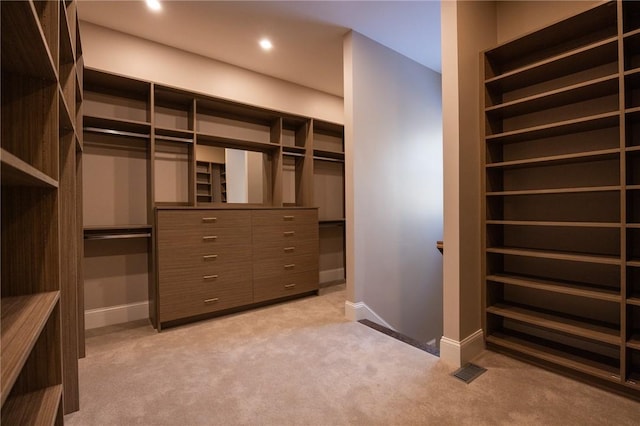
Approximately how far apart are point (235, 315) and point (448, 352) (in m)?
1.87

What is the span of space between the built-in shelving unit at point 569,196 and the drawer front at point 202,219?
209 cm

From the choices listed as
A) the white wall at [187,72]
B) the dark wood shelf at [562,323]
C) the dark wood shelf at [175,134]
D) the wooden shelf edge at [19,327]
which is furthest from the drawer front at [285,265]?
the wooden shelf edge at [19,327]

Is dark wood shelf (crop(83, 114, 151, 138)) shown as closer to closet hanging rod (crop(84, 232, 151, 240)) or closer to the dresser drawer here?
closet hanging rod (crop(84, 232, 151, 240))

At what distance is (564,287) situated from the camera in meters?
1.82

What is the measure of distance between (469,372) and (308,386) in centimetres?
100

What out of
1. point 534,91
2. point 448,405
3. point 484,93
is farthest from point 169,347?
point 534,91

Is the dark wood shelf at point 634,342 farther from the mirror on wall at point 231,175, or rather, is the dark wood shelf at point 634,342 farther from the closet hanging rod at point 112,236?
the closet hanging rod at point 112,236

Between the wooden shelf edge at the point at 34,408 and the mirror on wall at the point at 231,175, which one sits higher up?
the mirror on wall at the point at 231,175

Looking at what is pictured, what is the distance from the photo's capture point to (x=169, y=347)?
221 centimetres

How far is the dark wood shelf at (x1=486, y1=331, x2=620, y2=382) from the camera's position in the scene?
167 cm

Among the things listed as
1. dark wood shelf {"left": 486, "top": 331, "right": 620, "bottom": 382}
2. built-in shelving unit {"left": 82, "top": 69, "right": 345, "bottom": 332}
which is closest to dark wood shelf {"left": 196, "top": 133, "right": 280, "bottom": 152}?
built-in shelving unit {"left": 82, "top": 69, "right": 345, "bottom": 332}

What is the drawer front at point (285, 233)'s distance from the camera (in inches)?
118

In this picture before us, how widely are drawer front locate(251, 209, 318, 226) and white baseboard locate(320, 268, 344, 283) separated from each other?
98 cm

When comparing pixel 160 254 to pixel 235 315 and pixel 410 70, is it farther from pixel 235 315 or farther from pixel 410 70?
pixel 410 70
